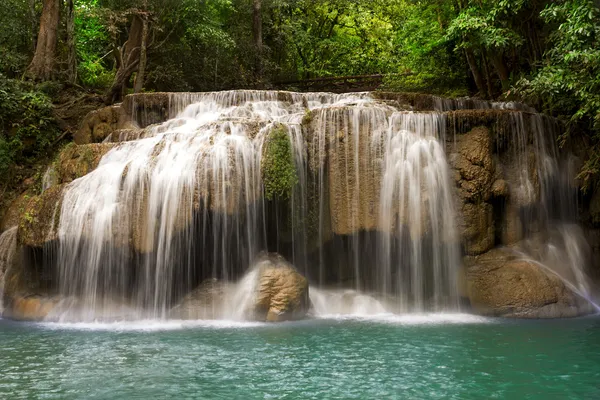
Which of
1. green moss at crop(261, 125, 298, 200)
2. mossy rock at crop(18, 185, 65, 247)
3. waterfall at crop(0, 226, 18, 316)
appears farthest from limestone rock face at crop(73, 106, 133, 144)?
green moss at crop(261, 125, 298, 200)

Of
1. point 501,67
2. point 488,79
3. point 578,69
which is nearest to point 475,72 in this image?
point 488,79

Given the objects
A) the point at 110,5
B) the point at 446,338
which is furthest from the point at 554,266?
the point at 110,5

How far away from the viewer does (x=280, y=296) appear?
12227 mm

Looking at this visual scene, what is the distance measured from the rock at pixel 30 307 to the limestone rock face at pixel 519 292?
30.2 feet

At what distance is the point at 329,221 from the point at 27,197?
8147 millimetres

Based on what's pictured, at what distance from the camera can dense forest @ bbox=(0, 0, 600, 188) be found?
1511cm

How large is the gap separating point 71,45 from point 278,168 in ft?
46.4

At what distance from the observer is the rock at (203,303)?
41.2 feet

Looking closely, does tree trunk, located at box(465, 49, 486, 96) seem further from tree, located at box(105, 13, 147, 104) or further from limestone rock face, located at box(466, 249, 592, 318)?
tree, located at box(105, 13, 147, 104)

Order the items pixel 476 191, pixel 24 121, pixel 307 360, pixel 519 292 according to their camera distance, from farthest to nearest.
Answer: pixel 24 121 < pixel 476 191 < pixel 519 292 < pixel 307 360

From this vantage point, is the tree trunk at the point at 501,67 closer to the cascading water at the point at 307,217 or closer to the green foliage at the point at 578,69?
the green foliage at the point at 578,69

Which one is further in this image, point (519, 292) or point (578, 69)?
point (578, 69)

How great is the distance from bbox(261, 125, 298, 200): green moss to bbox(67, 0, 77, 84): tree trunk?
12.6 meters

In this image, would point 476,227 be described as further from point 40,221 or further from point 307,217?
point 40,221
